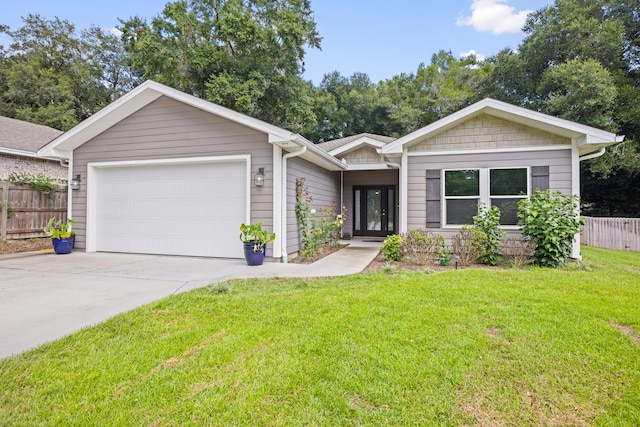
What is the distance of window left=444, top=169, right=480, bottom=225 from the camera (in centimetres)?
722

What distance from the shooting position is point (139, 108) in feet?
25.5

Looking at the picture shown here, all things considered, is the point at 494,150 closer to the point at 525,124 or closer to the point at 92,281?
the point at 525,124

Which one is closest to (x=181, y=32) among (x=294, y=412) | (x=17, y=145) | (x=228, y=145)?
(x=17, y=145)

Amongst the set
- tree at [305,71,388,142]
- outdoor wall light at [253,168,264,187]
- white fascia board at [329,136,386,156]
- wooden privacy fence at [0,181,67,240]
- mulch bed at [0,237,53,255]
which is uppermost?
tree at [305,71,388,142]

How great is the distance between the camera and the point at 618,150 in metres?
13.1

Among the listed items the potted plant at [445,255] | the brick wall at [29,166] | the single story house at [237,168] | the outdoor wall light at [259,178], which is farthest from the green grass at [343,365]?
the brick wall at [29,166]

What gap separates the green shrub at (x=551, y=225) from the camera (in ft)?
19.6

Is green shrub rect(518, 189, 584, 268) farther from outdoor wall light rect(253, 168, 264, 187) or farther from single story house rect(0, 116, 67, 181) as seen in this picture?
single story house rect(0, 116, 67, 181)

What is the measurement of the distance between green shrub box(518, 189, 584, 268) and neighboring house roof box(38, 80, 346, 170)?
4465 mm

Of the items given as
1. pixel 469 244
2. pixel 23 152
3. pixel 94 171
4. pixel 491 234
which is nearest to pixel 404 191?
pixel 469 244

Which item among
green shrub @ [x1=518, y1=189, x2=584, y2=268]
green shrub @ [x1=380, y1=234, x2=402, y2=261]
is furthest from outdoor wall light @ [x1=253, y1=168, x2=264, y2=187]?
green shrub @ [x1=518, y1=189, x2=584, y2=268]

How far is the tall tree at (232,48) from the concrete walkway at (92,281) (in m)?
10.4

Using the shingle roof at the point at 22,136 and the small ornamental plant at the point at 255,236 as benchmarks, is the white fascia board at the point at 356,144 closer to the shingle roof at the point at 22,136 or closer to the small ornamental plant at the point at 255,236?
the small ornamental plant at the point at 255,236

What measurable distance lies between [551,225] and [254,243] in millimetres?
5434
